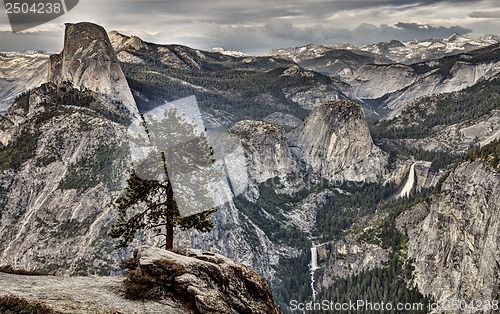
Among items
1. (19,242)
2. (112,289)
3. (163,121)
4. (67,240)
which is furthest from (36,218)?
(112,289)

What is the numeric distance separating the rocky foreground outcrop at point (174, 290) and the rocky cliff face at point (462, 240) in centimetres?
14804

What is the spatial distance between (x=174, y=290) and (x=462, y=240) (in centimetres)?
16849

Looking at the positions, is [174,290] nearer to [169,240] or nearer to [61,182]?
[169,240]

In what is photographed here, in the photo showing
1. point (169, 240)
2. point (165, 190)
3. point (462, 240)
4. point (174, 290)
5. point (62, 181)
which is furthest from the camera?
point (462, 240)

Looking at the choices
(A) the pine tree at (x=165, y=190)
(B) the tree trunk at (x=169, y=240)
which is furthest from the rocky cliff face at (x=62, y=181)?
(B) the tree trunk at (x=169, y=240)

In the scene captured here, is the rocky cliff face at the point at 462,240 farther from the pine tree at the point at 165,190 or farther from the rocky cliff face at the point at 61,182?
the pine tree at the point at 165,190

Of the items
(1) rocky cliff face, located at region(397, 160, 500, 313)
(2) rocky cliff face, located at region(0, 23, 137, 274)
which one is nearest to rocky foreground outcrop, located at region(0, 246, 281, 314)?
(2) rocky cliff face, located at region(0, 23, 137, 274)

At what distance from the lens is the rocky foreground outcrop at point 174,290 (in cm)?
2347

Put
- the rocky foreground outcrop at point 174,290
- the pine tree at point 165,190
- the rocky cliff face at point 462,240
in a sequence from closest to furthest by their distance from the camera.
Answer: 1. the rocky foreground outcrop at point 174,290
2. the pine tree at point 165,190
3. the rocky cliff face at point 462,240

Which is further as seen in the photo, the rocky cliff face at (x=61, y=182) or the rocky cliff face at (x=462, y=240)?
the rocky cliff face at (x=462, y=240)

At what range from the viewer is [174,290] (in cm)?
2612

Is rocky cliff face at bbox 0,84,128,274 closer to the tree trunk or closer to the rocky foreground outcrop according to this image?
the tree trunk

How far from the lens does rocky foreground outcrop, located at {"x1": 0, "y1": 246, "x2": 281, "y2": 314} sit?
2347 centimetres

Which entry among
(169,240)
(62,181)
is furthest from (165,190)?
(62,181)
